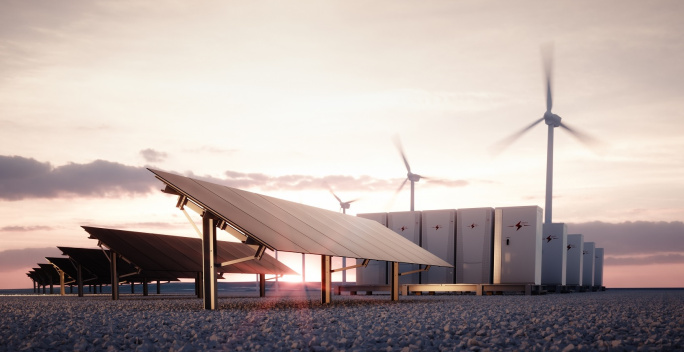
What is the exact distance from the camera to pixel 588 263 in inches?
2229

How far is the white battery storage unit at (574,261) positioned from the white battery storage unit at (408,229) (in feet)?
57.9

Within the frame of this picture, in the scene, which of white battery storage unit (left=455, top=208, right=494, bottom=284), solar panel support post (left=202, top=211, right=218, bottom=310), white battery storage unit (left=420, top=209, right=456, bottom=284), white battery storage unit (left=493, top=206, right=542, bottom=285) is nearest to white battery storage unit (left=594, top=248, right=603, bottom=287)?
white battery storage unit (left=493, top=206, right=542, bottom=285)

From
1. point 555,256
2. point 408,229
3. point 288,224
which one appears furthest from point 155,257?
point 555,256

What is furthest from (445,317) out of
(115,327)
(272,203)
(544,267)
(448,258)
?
(544,267)

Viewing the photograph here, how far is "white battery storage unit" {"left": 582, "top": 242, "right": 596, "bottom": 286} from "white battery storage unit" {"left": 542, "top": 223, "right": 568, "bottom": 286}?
16.0 metres

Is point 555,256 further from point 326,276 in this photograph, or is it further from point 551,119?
point 326,276

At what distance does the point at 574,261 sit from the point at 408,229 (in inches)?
731

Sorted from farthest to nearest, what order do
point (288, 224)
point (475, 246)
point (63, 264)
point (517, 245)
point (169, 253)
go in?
point (63, 264)
point (475, 246)
point (517, 245)
point (169, 253)
point (288, 224)

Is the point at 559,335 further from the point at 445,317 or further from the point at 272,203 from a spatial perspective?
the point at 272,203

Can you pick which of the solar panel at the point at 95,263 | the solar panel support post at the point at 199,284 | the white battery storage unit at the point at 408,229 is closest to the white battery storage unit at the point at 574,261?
the white battery storage unit at the point at 408,229

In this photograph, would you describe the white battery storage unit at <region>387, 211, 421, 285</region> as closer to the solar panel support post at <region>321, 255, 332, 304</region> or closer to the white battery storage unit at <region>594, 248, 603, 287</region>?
the solar panel support post at <region>321, 255, 332, 304</region>

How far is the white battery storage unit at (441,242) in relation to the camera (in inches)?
1499

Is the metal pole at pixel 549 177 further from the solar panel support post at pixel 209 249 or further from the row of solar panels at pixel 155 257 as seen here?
the solar panel support post at pixel 209 249

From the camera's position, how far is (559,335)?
10.9m
